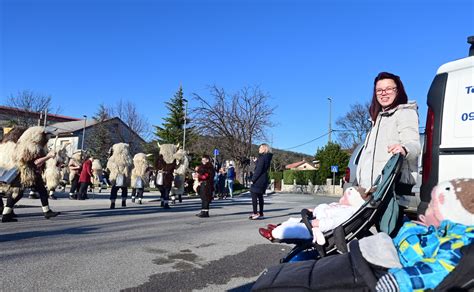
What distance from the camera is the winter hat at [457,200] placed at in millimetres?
1942

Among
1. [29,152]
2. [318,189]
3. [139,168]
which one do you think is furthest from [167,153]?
[318,189]

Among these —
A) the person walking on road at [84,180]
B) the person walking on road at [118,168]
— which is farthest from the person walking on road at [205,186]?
the person walking on road at [84,180]

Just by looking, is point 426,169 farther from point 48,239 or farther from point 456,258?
point 48,239

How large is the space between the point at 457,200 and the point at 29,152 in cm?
739

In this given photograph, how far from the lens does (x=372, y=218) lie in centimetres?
250

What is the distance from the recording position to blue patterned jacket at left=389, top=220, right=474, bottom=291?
170 cm

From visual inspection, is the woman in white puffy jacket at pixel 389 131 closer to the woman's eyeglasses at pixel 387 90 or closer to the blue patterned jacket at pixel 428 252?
the woman's eyeglasses at pixel 387 90

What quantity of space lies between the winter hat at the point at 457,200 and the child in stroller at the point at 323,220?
1.89ft

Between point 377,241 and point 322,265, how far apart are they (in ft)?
1.09

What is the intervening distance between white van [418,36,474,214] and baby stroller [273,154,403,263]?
1.37m

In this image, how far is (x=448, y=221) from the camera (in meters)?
1.99

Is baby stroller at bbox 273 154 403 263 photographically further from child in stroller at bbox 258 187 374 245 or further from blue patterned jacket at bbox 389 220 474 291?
blue patterned jacket at bbox 389 220 474 291

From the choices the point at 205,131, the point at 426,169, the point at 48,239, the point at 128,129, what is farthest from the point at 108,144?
the point at 426,169

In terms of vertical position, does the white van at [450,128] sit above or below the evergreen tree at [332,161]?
below
